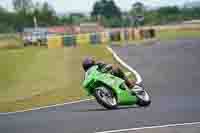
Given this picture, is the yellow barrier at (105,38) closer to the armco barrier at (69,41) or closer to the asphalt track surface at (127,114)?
the armco barrier at (69,41)

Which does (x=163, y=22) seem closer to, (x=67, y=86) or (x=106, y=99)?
(x=67, y=86)

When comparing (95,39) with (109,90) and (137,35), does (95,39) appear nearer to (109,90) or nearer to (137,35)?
(137,35)

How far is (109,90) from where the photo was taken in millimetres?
13500

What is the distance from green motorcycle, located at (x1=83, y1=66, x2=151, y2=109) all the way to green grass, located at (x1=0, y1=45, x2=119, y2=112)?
6134mm

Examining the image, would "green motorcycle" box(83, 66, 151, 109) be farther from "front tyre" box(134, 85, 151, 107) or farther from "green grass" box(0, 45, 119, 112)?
"green grass" box(0, 45, 119, 112)

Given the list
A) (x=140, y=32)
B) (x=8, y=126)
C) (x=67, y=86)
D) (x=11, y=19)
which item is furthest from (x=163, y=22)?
(x=8, y=126)

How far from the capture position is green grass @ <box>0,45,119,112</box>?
Result: 21.2 metres

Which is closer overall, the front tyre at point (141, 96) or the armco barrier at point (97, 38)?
the front tyre at point (141, 96)

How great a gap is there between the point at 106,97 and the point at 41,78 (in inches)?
638

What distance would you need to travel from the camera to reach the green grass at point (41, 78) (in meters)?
21.2

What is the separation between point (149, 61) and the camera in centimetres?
3325


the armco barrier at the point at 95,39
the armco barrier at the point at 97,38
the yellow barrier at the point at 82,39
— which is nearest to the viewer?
the armco barrier at the point at 97,38

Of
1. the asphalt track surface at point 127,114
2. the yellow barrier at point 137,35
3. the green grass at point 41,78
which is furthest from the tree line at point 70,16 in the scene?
the asphalt track surface at point 127,114

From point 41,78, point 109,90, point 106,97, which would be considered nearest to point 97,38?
point 41,78
